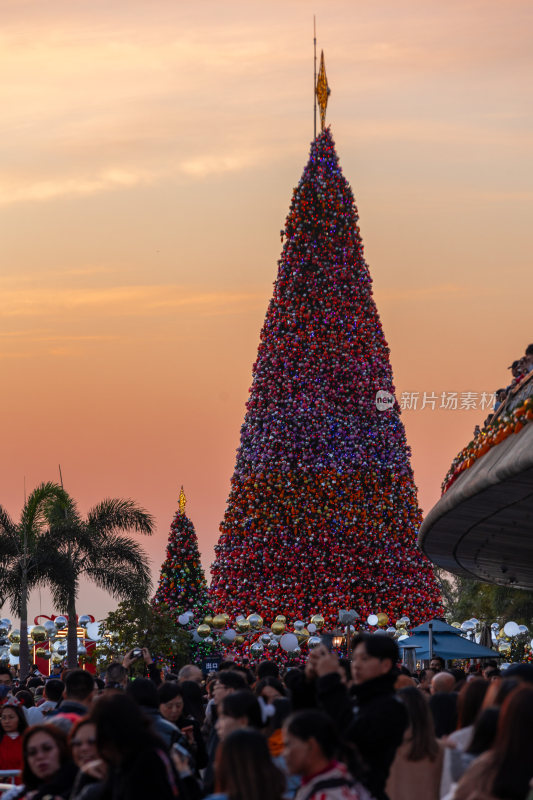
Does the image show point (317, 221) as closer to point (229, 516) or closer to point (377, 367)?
point (377, 367)

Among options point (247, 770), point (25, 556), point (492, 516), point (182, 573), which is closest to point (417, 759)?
point (247, 770)

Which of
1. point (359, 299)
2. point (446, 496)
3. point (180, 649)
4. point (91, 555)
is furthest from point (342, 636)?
point (446, 496)

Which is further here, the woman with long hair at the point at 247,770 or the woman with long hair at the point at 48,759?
the woman with long hair at the point at 48,759

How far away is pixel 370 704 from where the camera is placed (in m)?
7.54

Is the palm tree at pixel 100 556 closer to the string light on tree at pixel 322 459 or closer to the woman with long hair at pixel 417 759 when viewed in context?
the string light on tree at pixel 322 459

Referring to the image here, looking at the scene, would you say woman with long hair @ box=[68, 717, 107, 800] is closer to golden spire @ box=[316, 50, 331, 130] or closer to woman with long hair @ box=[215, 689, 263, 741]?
woman with long hair @ box=[215, 689, 263, 741]

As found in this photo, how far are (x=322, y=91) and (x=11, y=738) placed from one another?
37.3m

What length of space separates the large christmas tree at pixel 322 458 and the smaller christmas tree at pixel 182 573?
5415mm

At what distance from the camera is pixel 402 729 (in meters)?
7.52

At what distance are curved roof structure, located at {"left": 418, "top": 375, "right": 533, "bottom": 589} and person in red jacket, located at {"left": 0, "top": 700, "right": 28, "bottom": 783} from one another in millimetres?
→ 5501

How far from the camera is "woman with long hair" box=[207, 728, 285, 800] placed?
18.7 ft

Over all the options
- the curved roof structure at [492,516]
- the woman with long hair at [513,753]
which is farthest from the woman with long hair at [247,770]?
the curved roof structure at [492,516]

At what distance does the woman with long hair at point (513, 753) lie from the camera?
18.1ft

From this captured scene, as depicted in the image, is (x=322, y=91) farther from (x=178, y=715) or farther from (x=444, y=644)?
(x=178, y=715)
